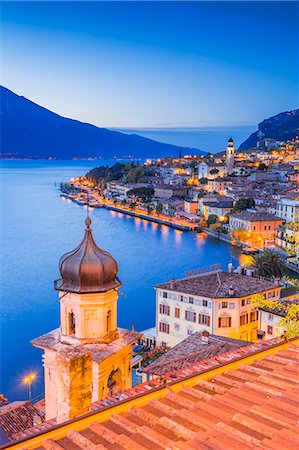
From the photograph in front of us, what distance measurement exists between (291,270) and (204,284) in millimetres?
Answer: 16293

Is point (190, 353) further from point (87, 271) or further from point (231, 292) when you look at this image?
point (231, 292)

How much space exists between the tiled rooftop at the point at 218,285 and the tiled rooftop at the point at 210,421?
1627 cm

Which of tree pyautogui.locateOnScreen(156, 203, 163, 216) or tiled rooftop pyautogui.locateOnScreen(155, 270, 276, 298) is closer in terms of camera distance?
tiled rooftop pyautogui.locateOnScreen(155, 270, 276, 298)

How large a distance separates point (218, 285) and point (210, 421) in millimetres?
17663

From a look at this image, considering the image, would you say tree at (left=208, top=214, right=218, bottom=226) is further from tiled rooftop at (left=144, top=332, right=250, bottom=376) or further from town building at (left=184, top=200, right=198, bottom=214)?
tiled rooftop at (left=144, top=332, right=250, bottom=376)

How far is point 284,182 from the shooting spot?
66.9 meters

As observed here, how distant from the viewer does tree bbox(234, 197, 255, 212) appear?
172 ft

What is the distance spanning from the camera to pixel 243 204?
5262 centimetres

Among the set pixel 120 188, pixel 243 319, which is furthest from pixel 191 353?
pixel 120 188

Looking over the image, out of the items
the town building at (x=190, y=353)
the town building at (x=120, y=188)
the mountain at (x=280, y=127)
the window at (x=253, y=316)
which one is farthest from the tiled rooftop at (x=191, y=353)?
the mountain at (x=280, y=127)

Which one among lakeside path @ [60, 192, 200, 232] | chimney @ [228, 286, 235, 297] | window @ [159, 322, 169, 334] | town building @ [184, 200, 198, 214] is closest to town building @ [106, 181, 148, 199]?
lakeside path @ [60, 192, 200, 232]

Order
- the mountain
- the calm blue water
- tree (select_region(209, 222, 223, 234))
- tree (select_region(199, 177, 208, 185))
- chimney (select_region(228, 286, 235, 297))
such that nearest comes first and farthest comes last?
chimney (select_region(228, 286, 235, 297)), the calm blue water, tree (select_region(209, 222, 223, 234)), tree (select_region(199, 177, 208, 185)), the mountain

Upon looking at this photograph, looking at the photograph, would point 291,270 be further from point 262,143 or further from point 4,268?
point 262,143

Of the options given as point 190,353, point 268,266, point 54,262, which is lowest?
point 54,262
